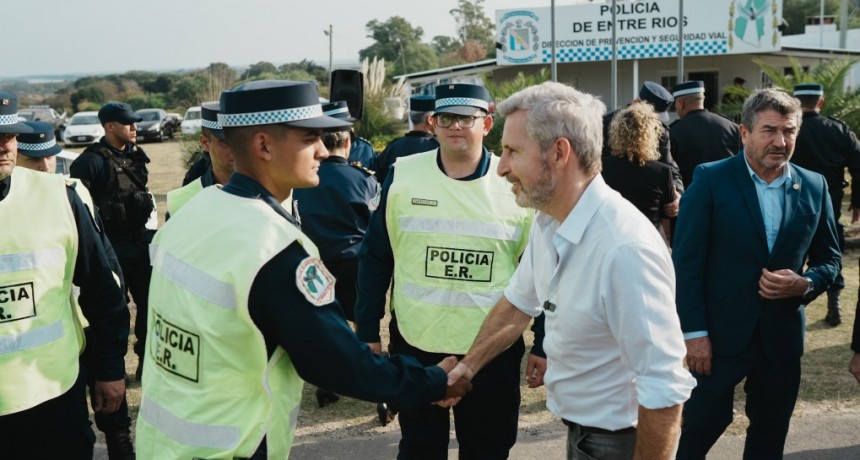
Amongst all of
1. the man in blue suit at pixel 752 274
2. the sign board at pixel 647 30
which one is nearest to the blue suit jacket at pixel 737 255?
the man in blue suit at pixel 752 274

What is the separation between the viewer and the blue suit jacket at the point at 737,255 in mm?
3799

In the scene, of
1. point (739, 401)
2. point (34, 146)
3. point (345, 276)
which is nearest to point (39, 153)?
point (34, 146)

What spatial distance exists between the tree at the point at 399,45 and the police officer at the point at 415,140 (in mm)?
68675

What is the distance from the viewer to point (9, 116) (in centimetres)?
370

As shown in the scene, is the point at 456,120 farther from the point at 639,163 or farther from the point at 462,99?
the point at 639,163

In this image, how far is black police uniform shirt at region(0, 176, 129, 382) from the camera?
3510 millimetres

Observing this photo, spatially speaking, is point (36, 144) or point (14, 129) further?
point (36, 144)

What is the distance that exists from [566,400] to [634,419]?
22cm

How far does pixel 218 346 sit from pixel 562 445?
10.7 feet

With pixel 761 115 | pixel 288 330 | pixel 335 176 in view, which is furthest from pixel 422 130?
pixel 288 330

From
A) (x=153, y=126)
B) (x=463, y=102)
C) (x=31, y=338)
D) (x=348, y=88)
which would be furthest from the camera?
(x=153, y=126)

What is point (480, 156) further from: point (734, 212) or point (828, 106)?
point (828, 106)

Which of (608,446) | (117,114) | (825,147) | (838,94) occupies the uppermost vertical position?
(838,94)

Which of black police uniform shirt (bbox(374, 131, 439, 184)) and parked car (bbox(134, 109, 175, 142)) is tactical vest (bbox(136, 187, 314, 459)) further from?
parked car (bbox(134, 109, 175, 142))
